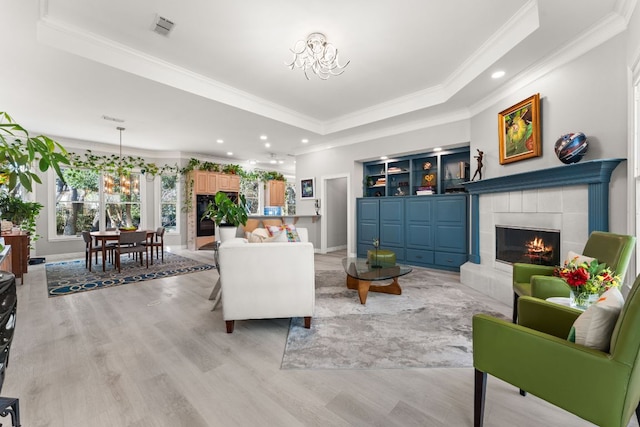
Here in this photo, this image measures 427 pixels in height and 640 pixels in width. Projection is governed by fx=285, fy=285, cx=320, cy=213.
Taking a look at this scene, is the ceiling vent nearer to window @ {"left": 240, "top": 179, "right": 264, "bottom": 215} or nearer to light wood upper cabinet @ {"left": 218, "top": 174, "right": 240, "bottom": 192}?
light wood upper cabinet @ {"left": 218, "top": 174, "right": 240, "bottom": 192}

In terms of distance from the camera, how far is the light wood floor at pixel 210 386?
1612mm

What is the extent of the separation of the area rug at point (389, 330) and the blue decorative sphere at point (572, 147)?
1.70 metres

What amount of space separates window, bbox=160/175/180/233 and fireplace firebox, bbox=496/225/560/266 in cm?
779

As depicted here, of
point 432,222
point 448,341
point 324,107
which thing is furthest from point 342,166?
point 448,341

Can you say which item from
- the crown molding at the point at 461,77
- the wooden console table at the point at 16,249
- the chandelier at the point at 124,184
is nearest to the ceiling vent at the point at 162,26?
the crown molding at the point at 461,77

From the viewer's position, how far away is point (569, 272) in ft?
5.67

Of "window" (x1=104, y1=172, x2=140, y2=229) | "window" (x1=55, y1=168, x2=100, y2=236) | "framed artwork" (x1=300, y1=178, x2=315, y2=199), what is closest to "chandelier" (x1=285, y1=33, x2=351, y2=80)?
"framed artwork" (x1=300, y1=178, x2=315, y2=199)

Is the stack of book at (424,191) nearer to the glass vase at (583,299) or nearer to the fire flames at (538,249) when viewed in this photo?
the fire flames at (538,249)

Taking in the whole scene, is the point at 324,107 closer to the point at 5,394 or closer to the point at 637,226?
the point at 637,226

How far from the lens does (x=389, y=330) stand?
2.67 m

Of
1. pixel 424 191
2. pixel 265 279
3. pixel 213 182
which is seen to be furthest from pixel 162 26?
pixel 213 182

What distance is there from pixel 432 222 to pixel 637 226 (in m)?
3.06

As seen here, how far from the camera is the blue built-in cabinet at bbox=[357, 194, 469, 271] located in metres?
4.98

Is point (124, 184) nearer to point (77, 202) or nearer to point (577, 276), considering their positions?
point (77, 202)
